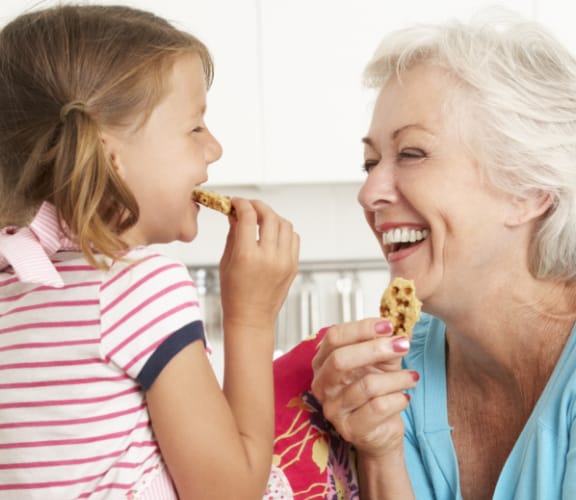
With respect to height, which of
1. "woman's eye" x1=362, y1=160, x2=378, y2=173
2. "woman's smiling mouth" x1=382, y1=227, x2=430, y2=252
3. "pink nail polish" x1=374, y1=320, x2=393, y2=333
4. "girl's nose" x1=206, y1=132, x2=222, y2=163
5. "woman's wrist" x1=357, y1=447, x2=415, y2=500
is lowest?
"woman's wrist" x1=357, y1=447, x2=415, y2=500

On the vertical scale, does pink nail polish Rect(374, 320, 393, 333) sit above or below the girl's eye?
below

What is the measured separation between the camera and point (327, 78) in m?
2.79

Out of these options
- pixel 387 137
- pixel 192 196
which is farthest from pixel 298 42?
pixel 192 196

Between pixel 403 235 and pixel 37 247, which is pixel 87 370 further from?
pixel 403 235

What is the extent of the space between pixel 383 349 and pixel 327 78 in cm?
170

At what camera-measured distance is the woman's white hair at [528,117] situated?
1391 mm

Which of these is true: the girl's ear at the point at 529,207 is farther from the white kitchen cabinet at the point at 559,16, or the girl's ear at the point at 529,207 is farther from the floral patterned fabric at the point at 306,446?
the white kitchen cabinet at the point at 559,16

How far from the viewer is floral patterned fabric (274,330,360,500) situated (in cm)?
132

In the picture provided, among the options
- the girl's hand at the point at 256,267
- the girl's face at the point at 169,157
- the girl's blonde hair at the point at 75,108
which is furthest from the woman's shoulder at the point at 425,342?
the girl's blonde hair at the point at 75,108

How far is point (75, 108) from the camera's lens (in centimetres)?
106

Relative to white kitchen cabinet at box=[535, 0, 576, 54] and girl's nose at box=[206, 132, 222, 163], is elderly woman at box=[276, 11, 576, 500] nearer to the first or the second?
girl's nose at box=[206, 132, 222, 163]

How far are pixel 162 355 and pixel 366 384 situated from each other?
1.32 ft

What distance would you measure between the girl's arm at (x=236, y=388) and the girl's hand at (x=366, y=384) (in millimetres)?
153

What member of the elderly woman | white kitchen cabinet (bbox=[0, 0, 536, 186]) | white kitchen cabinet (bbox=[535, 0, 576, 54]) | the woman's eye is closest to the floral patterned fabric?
the elderly woman
